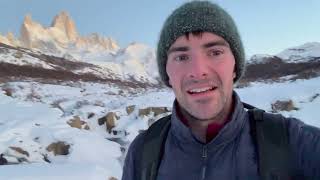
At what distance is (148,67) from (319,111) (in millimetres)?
106820

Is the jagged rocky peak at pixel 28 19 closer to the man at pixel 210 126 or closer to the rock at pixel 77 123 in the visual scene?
the rock at pixel 77 123

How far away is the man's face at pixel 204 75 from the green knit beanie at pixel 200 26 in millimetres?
35

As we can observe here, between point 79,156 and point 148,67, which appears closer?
point 79,156

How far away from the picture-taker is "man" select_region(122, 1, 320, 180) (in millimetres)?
1383

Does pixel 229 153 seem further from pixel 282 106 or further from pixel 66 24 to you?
pixel 66 24

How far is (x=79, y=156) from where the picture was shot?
808cm

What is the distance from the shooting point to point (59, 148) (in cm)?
Result: 845

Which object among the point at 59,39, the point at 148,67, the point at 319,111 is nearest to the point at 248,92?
the point at 319,111

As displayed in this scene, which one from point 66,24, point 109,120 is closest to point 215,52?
point 109,120

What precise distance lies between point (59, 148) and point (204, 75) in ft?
24.3

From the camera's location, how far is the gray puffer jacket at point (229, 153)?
137cm

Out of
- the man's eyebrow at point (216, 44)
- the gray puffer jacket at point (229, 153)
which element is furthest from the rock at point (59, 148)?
the man's eyebrow at point (216, 44)

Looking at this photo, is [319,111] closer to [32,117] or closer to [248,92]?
[248,92]

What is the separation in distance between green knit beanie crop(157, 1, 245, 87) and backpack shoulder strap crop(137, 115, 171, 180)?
324mm
